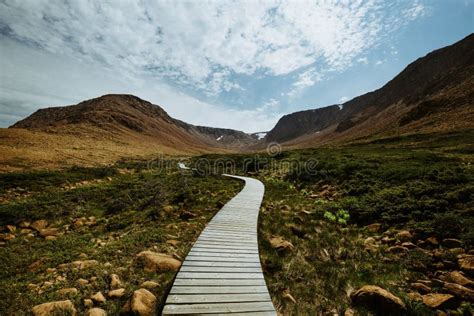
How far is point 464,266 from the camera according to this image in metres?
4.66

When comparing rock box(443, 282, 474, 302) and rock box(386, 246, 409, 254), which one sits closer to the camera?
rock box(443, 282, 474, 302)

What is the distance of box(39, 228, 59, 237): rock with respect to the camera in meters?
7.92

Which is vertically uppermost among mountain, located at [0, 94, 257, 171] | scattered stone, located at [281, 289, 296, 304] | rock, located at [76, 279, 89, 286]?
mountain, located at [0, 94, 257, 171]

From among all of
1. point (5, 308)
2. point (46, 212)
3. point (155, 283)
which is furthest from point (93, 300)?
point (46, 212)

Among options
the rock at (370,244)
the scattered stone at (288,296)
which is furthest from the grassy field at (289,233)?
the rock at (370,244)

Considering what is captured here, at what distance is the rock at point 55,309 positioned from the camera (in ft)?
12.2

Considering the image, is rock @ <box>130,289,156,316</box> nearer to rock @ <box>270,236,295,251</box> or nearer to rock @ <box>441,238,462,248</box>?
rock @ <box>270,236,295,251</box>

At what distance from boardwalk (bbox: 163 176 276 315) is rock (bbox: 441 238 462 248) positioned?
190 inches

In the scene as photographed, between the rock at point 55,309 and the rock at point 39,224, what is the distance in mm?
6211

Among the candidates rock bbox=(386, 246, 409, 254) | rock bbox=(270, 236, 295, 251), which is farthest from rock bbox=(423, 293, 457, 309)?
rock bbox=(270, 236, 295, 251)

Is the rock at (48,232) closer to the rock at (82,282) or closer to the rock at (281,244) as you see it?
the rock at (82,282)

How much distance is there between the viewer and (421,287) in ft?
14.6

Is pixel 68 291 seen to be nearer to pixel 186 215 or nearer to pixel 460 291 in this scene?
pixel 186 215

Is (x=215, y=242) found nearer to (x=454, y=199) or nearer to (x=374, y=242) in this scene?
(x=374, y=242)
